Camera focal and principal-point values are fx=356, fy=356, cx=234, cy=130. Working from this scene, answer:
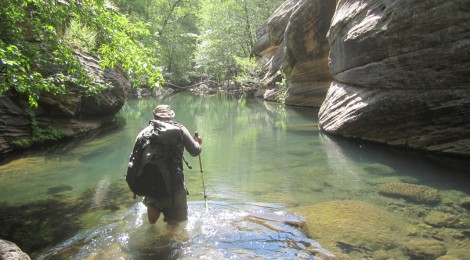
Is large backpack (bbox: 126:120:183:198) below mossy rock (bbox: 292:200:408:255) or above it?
above

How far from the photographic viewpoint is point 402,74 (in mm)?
10680

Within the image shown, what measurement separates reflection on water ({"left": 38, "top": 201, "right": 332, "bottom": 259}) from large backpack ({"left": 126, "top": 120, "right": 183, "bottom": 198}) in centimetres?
82

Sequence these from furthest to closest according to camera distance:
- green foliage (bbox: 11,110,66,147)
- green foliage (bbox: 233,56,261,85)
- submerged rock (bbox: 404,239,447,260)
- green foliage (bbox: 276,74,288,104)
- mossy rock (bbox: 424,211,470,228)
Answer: green foliage (bbox: 233,56,261,85) < green foliage (bbox: 276,74,288,104) < green foliage (bbox: 11,110,66,147) < mossy rock (bbox: 424,211,470,228) < submerged rock (bbox: 404,239,447,260)

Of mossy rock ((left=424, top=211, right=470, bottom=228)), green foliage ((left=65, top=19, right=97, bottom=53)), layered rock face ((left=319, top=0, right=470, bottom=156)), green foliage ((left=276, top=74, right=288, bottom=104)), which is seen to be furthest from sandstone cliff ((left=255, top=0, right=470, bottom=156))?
green foliage ((left=276, top=74, right=288, bottom=104))

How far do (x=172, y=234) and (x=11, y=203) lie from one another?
4.33 metres

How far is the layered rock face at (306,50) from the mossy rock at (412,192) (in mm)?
13924

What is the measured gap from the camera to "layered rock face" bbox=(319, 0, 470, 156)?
9094 millimetres

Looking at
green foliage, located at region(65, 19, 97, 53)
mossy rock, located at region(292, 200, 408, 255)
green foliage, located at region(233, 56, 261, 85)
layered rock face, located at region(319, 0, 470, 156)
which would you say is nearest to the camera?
mossy rock, located at region(292, 200, 408, 255)

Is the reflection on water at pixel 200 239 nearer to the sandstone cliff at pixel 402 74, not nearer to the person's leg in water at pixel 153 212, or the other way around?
the person's leg in water at pixel 153 212

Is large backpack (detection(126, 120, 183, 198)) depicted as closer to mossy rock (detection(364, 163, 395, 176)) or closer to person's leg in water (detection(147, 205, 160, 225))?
person's leg in water (detection(147, 205, 160, 225))

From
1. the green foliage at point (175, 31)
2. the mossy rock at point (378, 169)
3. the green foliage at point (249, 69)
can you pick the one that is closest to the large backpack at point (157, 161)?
the mossy rock at point (378, 169)

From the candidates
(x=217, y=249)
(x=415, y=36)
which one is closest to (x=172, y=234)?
(x=217, y=249)

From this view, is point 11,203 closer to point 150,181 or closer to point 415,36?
point 150,181

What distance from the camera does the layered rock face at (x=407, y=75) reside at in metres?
9.09
